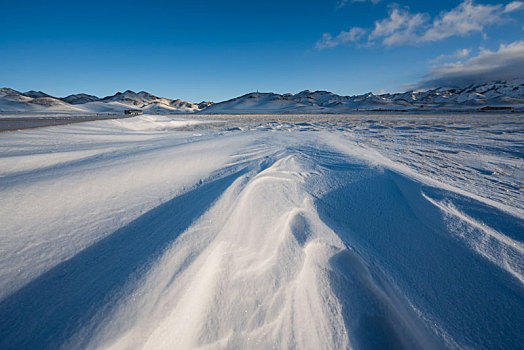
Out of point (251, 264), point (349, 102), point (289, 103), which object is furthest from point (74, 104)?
point (251, 264)

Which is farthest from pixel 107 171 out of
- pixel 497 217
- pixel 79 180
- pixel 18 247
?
pixel 497 217

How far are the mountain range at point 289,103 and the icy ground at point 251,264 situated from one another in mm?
45044

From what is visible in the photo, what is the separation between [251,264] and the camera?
1.07 metres

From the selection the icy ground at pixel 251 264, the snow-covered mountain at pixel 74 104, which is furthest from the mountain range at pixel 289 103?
the icy ground at pixel 251 264

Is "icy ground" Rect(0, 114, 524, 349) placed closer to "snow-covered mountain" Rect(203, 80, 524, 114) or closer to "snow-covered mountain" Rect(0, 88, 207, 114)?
"snow-covered mountain" Rect(203, 80, 524, 114)

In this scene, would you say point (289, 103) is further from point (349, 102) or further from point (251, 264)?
point (251, 264)

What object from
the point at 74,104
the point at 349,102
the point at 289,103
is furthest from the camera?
the point at 74,104

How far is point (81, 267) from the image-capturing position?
3.04 feet

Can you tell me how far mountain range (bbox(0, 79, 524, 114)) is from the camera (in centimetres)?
5092

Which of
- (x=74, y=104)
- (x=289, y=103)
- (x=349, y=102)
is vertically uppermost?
(x=74, y=104)

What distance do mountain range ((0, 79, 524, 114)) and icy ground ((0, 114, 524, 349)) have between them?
1773 inches

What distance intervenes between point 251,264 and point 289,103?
233ft

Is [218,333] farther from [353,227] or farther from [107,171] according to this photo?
[107,171]

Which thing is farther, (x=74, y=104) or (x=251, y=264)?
(x=74, y=104)
